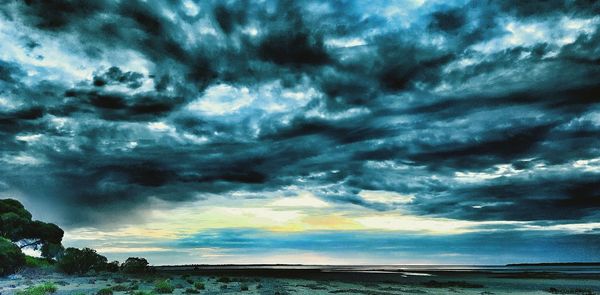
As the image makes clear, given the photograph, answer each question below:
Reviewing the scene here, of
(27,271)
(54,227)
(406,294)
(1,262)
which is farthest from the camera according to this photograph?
(54,227)

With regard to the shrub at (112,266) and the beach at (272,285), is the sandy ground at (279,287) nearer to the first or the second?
the beach at (272,285)

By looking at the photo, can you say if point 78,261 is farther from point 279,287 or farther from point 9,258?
point 279,287

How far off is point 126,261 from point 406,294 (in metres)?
62.0

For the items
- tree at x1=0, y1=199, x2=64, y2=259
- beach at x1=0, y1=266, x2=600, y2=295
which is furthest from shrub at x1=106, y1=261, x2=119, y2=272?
tree at x1=0, y1=199, x2=64, y2=259

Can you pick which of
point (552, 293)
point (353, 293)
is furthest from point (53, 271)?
point (552, 293)

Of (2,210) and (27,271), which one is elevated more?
(2,210)

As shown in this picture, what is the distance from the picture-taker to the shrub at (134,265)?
88375mm

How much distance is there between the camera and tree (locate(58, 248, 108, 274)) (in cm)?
7319

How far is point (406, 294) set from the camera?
47906mm

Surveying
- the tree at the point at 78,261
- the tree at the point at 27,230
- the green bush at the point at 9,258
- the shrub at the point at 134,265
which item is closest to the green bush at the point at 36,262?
the tree at the point at 27,230

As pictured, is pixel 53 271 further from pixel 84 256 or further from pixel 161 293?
pixel 161 293

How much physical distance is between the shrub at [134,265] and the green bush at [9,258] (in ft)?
89.6

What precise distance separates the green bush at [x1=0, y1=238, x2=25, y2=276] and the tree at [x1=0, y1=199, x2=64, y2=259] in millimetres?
30159

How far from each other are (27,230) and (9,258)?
123 feet
